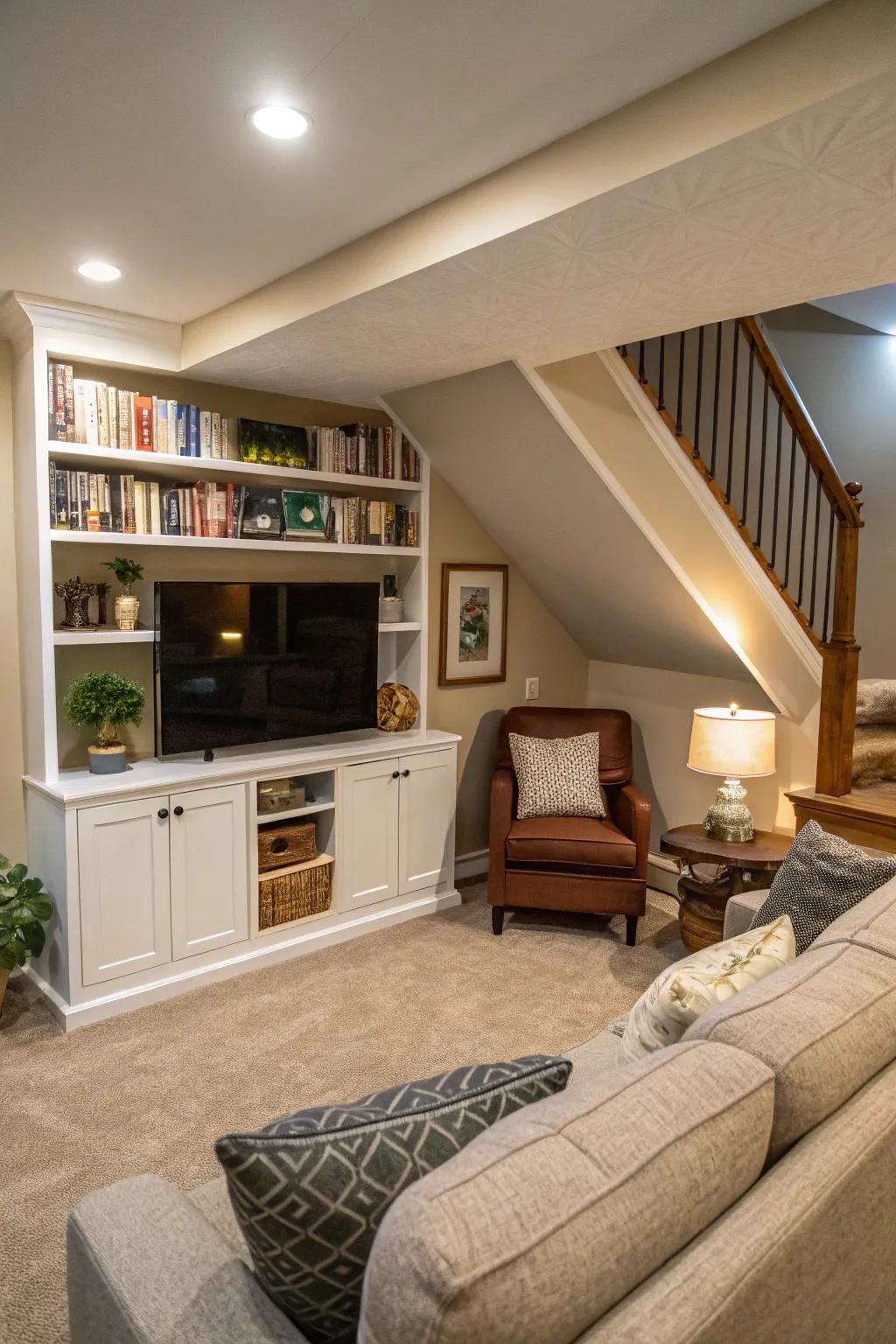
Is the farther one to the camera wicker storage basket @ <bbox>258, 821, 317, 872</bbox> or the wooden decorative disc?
the wooden decorative disc

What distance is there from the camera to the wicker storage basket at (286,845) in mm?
3723

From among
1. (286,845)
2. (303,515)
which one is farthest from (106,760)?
(303,515)

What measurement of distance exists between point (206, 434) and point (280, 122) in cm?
189

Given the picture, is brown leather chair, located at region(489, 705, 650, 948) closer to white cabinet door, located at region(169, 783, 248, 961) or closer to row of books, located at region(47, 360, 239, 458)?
white cabinet door, located at region(169, 783, 248, 961)

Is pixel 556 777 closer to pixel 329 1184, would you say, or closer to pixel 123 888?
pixel 123 888

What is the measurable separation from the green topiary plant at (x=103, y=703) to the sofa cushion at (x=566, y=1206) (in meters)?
2.55

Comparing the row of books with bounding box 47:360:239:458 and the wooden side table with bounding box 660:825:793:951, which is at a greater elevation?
the row of books with bounding box 47:360:239:458

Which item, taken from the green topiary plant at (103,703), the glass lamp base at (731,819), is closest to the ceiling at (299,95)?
the green topiary plant at (103,703)

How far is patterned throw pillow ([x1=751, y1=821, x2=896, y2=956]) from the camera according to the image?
2172 mm

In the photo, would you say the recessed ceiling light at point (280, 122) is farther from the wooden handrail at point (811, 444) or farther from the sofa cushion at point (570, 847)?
the sofa cushion at point (570, 847)

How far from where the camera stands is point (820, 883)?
2.23m

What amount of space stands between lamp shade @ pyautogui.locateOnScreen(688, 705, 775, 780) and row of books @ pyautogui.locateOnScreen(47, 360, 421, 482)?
181 centimetres

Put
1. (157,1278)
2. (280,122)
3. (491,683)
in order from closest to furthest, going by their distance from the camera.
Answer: (157,1278) → (280,122) → (491,683)

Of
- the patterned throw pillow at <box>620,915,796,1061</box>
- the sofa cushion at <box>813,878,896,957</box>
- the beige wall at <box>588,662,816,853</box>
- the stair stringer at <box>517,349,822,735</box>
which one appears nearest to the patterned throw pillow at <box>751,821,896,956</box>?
the sofa cushion at <box>813,878,896,957</box>
